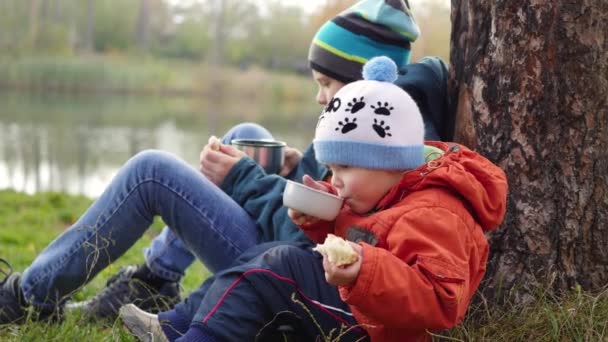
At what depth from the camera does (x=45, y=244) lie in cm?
457

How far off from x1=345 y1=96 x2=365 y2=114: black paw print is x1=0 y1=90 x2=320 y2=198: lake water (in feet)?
19.6

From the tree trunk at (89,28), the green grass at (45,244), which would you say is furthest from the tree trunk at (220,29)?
the green grass at (45,244)

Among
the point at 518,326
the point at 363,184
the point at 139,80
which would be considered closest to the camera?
the point at 363,184

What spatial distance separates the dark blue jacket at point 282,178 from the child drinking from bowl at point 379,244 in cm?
32

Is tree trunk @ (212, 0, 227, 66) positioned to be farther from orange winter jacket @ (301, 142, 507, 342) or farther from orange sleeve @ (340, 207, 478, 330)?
orange sleeve @ (340, 207, 478, 330)

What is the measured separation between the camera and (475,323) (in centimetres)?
217

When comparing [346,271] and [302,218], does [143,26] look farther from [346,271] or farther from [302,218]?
[346,271]

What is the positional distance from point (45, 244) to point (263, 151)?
Answer: 2.47 meters

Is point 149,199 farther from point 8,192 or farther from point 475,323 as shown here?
point 8,192

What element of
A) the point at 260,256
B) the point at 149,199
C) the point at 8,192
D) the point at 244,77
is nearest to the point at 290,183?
the point at 260,256

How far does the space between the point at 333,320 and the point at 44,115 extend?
42.4ft

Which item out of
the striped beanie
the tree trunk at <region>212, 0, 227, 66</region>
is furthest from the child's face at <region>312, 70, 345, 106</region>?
the tree trunk at <region>212, 0, 227, 66</region>

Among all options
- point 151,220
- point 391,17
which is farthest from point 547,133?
point 151,220

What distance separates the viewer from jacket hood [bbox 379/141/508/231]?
175 cm
